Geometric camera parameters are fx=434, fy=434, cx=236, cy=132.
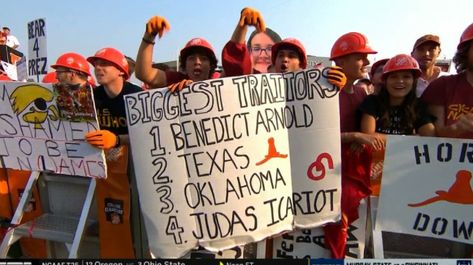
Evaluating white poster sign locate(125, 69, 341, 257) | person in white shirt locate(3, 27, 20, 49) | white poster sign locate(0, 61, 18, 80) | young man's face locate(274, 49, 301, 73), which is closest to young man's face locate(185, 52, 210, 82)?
young man's face locate(274, 49, 301, 73)

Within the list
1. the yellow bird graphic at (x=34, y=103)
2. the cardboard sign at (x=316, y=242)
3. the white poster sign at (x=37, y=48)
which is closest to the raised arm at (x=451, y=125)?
the cardboard sign at (x=316, y=242)

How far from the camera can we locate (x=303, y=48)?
11.2 ft

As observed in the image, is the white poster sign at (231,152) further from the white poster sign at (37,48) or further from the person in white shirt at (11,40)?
the person in white shirt at (11,40)

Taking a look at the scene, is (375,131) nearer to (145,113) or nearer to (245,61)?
(245,61)

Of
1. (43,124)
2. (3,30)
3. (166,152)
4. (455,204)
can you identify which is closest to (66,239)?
(43,124)

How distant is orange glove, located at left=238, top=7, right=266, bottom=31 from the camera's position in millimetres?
3129

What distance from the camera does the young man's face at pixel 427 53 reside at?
14.9ft

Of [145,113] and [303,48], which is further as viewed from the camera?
[303,48]

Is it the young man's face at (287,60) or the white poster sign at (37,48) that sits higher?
the white poster sign at (37,48)

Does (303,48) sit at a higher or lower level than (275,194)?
higher

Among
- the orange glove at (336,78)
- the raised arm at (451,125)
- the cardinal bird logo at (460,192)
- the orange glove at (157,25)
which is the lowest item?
the cardinal bird logo at (460,192)

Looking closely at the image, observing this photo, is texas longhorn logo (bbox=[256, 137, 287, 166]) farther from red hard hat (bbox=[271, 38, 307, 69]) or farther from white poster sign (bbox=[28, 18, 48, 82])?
white poster sign (bbox=[28, 18, 48, 82])

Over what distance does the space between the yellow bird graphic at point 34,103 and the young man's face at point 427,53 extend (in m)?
3.60

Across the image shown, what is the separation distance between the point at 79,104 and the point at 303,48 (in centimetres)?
173
